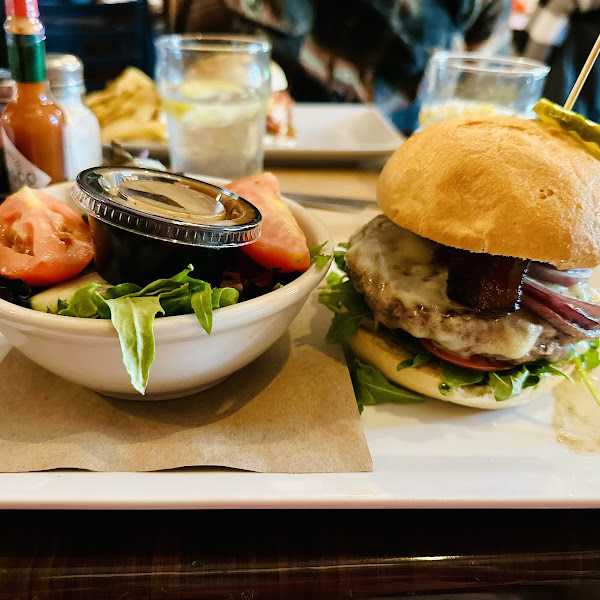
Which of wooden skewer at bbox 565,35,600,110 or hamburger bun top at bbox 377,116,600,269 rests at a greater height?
wooden skewer at bbox 565,35,600,110

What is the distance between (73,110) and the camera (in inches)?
70.6

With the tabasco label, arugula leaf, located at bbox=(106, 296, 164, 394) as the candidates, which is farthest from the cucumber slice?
the tabasco label

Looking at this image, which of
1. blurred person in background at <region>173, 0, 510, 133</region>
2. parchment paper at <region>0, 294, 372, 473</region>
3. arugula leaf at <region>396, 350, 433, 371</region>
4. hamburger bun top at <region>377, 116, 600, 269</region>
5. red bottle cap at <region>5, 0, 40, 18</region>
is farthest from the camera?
blurred person in background at <region>173, 0, 510, 133</region>

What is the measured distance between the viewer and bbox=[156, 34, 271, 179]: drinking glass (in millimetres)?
2221

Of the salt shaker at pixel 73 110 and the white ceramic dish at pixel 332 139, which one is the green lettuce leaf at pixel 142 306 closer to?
the salt shaker at pixel 73 110

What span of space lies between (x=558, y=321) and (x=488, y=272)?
0.62ft

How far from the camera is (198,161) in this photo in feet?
7.66

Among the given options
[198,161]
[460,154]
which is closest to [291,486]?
[460,154]

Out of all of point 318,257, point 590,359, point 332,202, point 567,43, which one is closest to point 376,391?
point 318,257

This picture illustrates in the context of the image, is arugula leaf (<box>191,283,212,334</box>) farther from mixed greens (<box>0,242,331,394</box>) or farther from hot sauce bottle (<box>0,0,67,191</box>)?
hot sauce bottle (<box>0,0,67,191</box>)

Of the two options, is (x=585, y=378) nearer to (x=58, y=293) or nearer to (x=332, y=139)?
(x=58, y=293)

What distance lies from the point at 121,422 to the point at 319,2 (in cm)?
345

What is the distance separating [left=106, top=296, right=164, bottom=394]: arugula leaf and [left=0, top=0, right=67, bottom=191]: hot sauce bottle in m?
0.88

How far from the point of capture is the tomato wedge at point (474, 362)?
1.19 m
